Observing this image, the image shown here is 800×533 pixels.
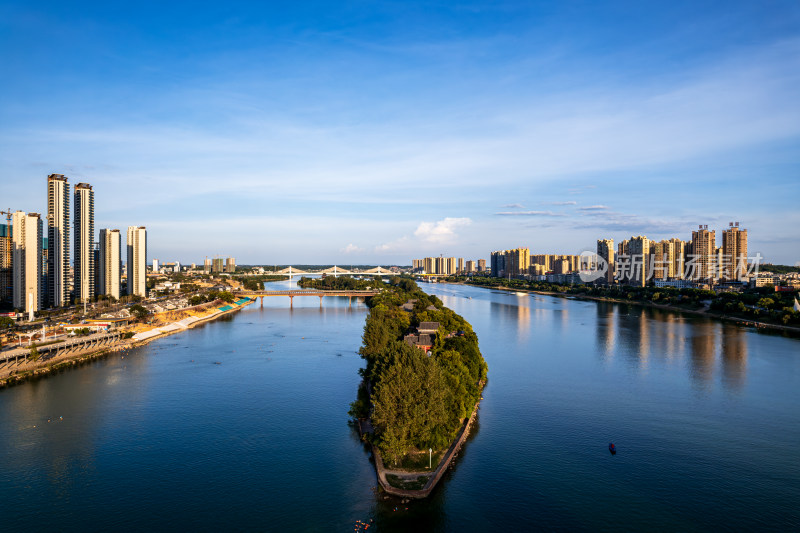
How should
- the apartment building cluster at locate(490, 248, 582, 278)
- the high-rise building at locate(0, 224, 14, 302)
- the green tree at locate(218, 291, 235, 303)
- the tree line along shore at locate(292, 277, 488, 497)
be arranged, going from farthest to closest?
the apartment building cluster at locate(490, 248, 582, 278), the green tree at locate(218, 291, 235, 303), the high-rise building at locate(0, 224, 14, 302), the tree line along shore at locate(292, 277, 488, 497)

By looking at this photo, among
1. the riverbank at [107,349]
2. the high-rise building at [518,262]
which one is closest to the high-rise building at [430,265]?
the high-rise building at [518,262]

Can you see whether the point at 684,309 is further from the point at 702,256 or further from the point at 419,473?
the point at 419,473

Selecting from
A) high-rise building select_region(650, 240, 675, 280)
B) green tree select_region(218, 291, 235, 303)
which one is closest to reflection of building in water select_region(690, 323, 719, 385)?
high-rise building select_region(650, 240, 675, 280)

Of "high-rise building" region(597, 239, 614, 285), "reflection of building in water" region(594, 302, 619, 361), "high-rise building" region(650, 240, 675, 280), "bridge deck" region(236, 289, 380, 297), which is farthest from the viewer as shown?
"high-rise building" region(597, 239, 614, 285)

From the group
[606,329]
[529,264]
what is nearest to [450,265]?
[529,264]

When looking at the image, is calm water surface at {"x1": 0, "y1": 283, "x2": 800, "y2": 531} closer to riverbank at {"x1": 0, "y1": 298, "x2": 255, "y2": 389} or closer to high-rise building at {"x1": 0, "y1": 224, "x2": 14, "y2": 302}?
riverbank at {"x1": 0, "y1": 298, "x2": 255, "y2": 389}

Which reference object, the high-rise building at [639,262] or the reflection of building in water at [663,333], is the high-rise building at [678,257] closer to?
the high-rise building at [639,262]
